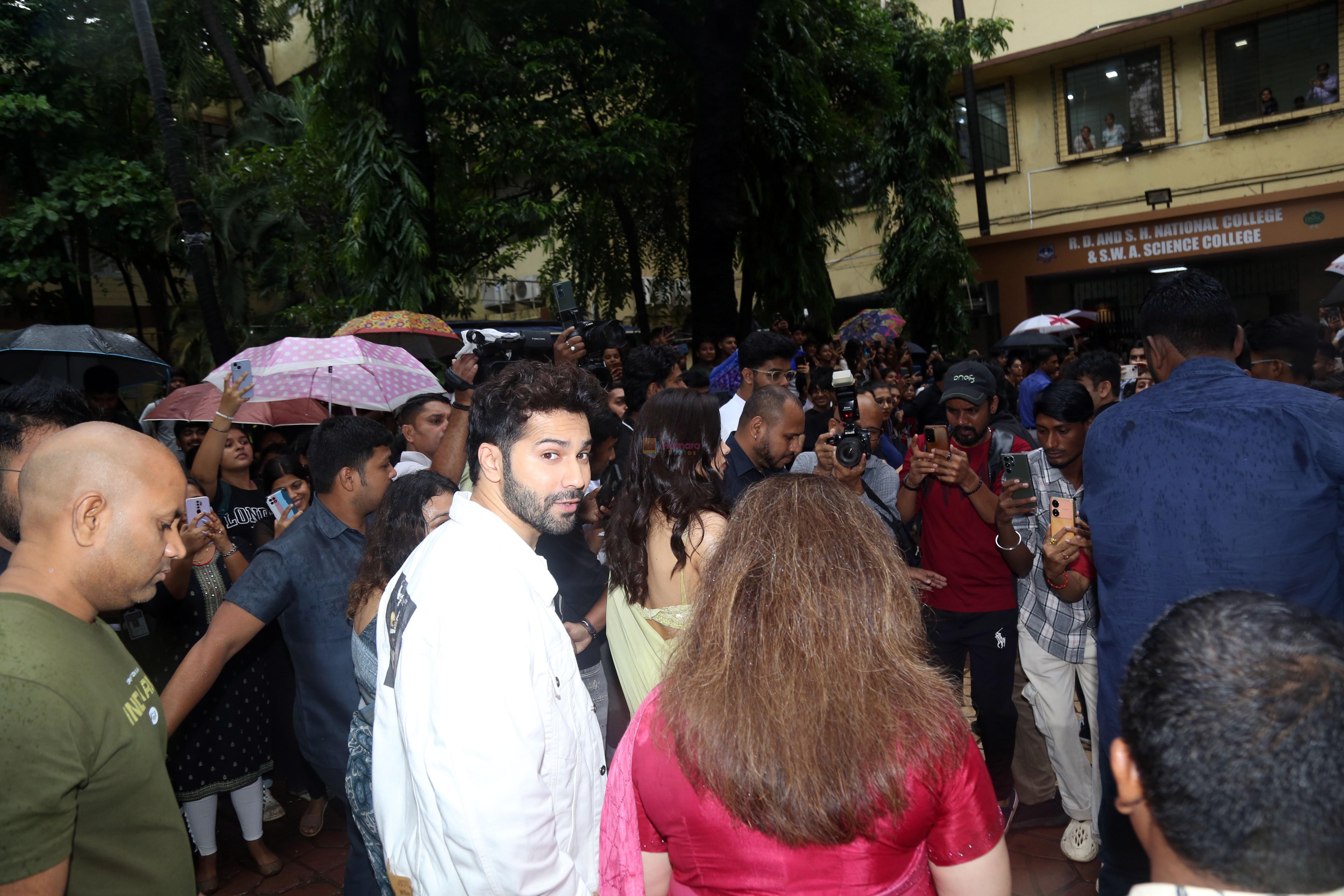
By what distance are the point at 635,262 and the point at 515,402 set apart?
11450 mm

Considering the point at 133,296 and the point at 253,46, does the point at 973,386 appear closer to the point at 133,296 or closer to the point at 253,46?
the point at 253,46

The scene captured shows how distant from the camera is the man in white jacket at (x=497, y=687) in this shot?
5.74 feet

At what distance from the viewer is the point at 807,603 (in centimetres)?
165

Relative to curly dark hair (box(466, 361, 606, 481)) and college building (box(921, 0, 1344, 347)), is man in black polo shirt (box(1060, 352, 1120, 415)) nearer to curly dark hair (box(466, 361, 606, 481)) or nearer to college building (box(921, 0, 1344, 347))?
curly dark hair (box(466, 361, 606, 481))

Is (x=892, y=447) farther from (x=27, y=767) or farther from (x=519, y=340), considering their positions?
(x=27, y=767)

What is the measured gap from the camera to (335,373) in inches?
216

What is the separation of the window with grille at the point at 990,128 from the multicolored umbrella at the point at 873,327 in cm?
714

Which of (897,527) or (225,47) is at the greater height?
(225,47)

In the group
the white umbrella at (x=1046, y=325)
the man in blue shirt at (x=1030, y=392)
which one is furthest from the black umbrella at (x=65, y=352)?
the white umbrella at (x=1046, y=325)

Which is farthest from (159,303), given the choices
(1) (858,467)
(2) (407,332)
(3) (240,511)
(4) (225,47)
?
(1) (858,467)

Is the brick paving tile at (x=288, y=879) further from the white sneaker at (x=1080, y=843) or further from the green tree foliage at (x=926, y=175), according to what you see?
the green tree foliage at (x=926, y=175)

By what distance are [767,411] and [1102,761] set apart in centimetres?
189

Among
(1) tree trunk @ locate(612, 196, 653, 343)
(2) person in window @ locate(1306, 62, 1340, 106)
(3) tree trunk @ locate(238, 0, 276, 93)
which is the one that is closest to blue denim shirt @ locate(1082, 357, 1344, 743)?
(1) tree trunk @ locate(612, 196, 653, 343)

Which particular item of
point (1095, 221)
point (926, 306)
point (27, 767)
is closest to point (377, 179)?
point (27, 767)
